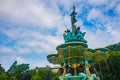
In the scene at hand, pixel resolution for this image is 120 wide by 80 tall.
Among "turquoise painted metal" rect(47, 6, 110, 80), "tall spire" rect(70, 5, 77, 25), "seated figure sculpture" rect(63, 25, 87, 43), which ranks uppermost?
"tall spire" rect(70, 5, 77, 25)

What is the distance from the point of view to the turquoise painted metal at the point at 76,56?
17547 mm

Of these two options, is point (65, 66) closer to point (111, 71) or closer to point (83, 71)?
point (83, 71)

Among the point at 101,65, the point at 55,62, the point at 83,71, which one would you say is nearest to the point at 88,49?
the point at 83,71

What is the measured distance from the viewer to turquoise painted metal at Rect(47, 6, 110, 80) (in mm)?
17547

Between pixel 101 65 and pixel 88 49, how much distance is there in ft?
68.4

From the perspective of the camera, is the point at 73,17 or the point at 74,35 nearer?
the point at 74,35

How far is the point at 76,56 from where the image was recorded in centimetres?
1844

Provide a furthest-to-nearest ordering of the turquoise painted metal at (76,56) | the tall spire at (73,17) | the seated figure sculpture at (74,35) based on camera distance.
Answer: the tall spire at (73,17), the seated figure sculpture at (74,35), the turquoise painted metal at (76,56)

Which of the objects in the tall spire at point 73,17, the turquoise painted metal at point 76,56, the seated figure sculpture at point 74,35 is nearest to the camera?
the turquoise painted metal at point 76,56

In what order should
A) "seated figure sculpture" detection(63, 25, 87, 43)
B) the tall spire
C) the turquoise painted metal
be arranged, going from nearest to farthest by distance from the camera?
the turquoise painted metal
"seated figure sculpture" detection(63, 25, 87, 43)
the tall spire

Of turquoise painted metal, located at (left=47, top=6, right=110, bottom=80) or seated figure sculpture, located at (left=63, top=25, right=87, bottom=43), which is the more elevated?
seated figure sculpture, located at (left=63, top=25, right=87, bottom=43)

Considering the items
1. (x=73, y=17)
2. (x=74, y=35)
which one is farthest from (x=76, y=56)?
(x=73, y=17)

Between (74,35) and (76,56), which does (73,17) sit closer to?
(74,35)

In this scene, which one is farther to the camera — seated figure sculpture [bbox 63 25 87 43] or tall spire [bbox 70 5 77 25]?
tall spire [bbox 70 5 77 25]
